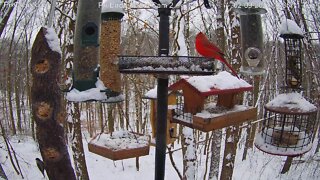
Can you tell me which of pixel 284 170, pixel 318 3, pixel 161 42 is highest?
pixel 318 3

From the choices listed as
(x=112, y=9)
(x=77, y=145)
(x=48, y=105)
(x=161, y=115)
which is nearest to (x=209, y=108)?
(x=161, y=115)

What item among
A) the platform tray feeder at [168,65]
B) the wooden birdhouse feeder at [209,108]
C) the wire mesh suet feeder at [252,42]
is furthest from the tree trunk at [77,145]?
the platform tray feeder at [168,65]

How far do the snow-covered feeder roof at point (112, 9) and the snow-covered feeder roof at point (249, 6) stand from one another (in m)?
1.36

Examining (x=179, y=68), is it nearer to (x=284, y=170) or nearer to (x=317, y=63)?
(x=317, y=63)

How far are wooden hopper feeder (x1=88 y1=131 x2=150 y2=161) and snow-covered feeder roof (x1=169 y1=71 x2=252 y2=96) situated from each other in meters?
0.83

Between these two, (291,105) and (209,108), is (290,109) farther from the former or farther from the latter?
(209,108)

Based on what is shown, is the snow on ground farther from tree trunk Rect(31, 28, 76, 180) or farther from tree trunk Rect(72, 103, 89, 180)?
tree trunk Rect(31, 28, 76, 180)

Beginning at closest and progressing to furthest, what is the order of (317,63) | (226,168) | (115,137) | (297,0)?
(115,137) < (226,168) < (297,0) < (317,63)

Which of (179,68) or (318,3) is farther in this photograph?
(318,3)

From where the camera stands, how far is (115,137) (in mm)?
3453

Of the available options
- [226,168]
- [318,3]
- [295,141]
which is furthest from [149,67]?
[318,3]

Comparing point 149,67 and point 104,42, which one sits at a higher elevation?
point 104,42

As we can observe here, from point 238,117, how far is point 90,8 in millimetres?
1998

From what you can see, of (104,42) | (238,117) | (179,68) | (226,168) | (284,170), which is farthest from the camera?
(284,170)
